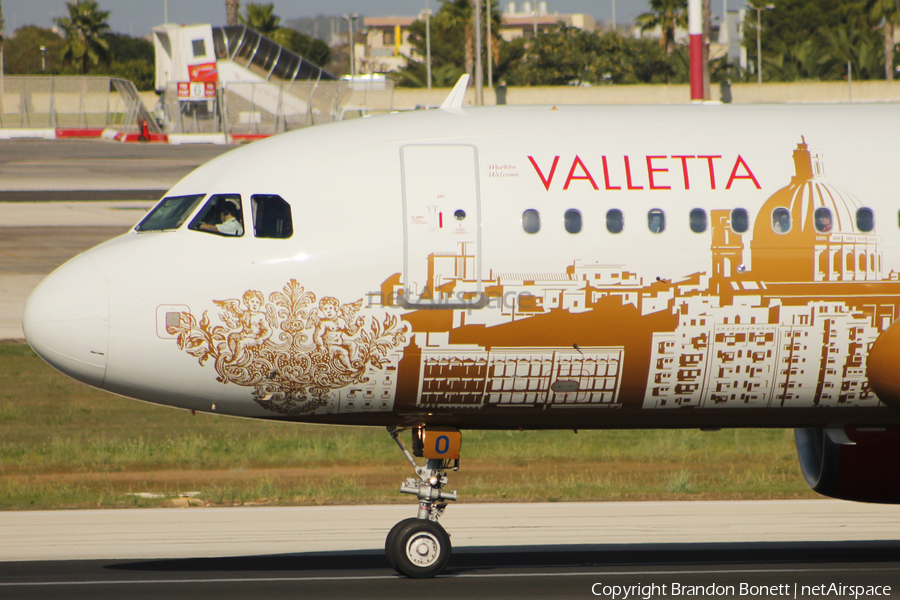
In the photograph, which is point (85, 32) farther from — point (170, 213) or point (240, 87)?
point (170, 213)

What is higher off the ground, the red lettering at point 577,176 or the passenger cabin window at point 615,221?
the red lettering at point 577,176

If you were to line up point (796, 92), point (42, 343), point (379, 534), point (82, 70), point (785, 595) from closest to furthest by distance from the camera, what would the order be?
point (42, 343)
point (785, 595)
point (379, 534)
point (796, 92)
point (82, 70)

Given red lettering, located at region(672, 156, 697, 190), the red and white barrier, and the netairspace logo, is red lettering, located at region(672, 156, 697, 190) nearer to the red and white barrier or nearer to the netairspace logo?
the netairspace logo

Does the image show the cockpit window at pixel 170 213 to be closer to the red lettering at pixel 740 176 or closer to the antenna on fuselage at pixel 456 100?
the antenna on fuselage at pixel 456 100

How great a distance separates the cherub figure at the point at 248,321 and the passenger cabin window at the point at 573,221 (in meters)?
3.06

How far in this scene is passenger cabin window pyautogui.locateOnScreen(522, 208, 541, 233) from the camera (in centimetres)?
1090

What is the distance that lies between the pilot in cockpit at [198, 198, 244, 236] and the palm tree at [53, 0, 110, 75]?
116036 mm

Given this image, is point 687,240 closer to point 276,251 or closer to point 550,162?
point 550,162

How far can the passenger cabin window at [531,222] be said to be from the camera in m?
10.9

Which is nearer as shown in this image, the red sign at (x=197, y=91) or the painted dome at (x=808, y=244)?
the painted dome at (x=808, y=244)

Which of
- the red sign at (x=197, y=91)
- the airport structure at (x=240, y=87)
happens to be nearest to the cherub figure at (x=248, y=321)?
the airport structure at (x=240, y=87)

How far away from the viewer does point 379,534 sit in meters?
14.9

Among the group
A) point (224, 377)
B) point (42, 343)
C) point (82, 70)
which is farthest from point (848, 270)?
point (82, 70)

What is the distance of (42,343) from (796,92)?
79749mm
